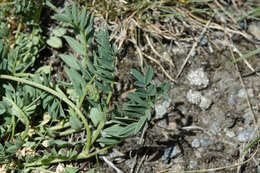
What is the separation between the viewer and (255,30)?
8.51 ft

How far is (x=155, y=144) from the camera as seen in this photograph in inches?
90.7

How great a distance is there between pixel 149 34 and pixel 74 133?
89 centimetres

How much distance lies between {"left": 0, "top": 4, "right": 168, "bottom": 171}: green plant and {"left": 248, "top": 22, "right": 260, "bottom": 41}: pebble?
0.99 m

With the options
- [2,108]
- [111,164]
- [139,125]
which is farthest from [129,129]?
[2,108]

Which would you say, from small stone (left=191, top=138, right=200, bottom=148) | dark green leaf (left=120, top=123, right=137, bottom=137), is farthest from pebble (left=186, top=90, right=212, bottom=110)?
dark green leaf (left=120, top=123, right=137, bottom=137)

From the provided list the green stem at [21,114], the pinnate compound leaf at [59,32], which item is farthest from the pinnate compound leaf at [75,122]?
the pinnate compound leaf at [59,32]

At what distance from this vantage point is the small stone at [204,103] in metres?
2.40

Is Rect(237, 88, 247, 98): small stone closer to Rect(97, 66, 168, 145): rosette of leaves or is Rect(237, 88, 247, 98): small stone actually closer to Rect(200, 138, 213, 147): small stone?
Rect(200, 138, 213, 147): small stone

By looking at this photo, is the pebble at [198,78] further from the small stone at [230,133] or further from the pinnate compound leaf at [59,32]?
the pinnate compound leaf at [59,32]

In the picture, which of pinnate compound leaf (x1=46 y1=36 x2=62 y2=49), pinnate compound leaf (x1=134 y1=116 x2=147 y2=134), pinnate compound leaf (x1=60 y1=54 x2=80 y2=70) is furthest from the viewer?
pinnate compound leaf (x1=46 y1=36 x2=62 y2=49)

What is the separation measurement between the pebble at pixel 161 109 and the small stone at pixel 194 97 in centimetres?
15

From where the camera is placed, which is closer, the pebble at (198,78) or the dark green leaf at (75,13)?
the dark green leaf at (75,13)

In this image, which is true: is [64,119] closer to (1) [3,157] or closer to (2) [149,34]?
(1) [3,157]

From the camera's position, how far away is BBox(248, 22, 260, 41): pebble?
8.45 ft
